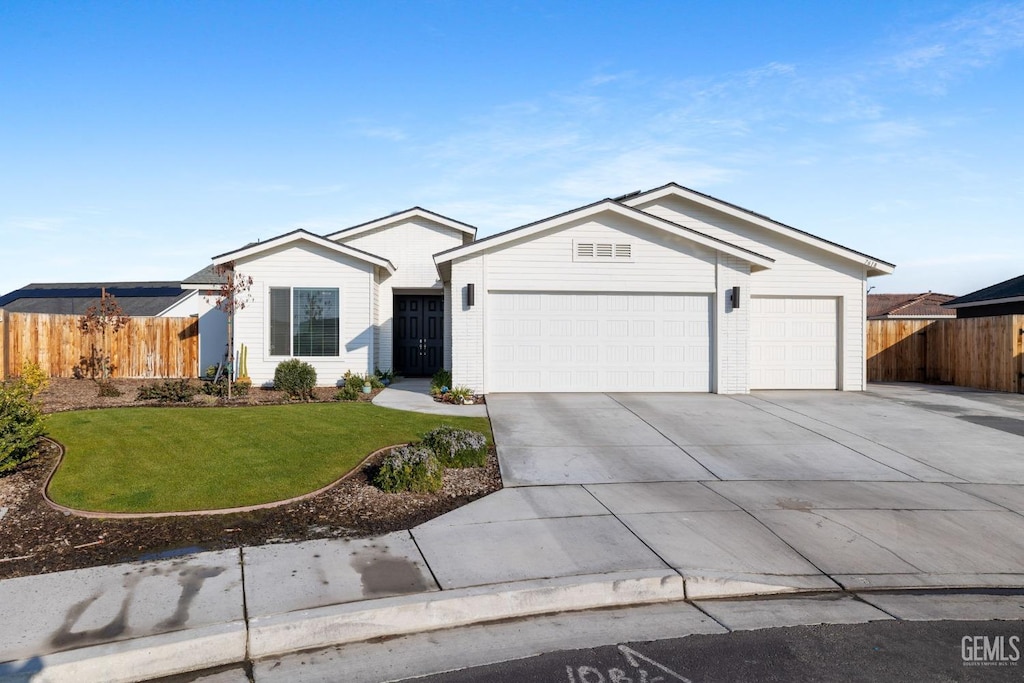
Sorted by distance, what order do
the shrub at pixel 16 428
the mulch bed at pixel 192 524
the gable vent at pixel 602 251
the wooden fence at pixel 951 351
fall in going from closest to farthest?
the mulch bed at pixel 192 524 → the shrub at pixel 16 428 → the gable vent at pixel 602 251 → the wooden fence at pixel 951 351

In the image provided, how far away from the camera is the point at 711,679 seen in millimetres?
3908

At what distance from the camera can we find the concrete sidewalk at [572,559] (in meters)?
4.41

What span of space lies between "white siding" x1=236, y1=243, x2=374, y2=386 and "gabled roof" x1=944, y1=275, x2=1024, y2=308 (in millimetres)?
18510

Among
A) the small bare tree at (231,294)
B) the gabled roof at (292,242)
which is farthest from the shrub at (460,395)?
the small bare tree at (231,294)

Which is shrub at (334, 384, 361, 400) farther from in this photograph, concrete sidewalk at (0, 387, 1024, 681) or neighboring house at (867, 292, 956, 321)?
neighboring house at (867, 292, 956, 321)

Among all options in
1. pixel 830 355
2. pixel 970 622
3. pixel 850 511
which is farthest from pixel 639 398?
pixel 970 622

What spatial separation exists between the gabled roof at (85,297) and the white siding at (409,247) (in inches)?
504

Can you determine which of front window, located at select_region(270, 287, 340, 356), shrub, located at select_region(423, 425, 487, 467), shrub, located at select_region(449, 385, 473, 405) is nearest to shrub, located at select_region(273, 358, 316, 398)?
front window, located at select_region(270, 287, 340, 356)

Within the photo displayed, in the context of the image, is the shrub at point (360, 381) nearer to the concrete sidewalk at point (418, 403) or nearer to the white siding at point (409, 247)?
the concrete sidewalk at point (418, 403)

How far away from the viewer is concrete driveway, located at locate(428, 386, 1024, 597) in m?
5.56

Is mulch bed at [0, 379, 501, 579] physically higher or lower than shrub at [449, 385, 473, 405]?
lower

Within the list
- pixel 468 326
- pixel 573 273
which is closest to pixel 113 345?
pixel 468 326

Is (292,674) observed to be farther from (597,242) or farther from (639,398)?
(597,242)

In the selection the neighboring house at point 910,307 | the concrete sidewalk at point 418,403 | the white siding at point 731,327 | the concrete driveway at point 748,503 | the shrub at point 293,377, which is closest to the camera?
the concrete driveway at point 748,503
